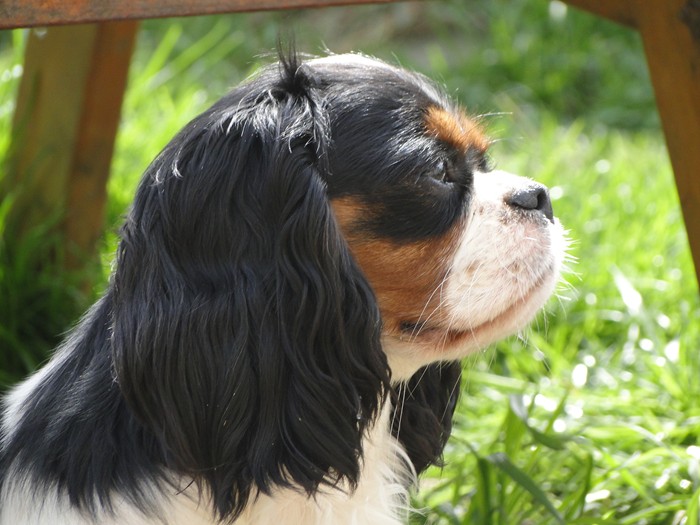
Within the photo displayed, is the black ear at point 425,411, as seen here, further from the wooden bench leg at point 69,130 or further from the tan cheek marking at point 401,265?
the wooden bench leg at point 69,130

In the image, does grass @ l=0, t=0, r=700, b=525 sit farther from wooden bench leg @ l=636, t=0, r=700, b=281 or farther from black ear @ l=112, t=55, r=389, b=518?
black ear @ l=112, t=55, r=389, b=518

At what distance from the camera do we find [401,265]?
80.6 inches

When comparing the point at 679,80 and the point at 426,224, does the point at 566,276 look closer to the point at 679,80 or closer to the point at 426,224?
the point at 679,80

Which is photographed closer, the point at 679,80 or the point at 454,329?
the point at 454,329

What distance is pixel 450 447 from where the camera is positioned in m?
3.29

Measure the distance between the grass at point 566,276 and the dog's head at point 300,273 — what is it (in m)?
0.52

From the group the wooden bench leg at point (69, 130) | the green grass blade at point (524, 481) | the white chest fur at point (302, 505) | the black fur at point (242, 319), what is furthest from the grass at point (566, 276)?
the black fur at point (242, 319)

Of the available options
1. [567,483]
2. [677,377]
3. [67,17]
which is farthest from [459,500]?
[67,17]

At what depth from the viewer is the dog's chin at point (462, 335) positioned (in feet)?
6.91

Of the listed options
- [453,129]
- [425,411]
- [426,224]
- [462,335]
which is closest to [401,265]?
[426,224]

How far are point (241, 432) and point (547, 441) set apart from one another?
102cm

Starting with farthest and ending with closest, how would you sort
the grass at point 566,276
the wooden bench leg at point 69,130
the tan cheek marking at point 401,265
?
the wooden bench leg at point 69,130 < the grass at point 566,276 < the tan cheek marking at point 401,265

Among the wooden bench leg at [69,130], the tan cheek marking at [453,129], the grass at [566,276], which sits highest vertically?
the wooden bench leg at [69,130]

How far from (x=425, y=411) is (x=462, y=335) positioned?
0.37m
